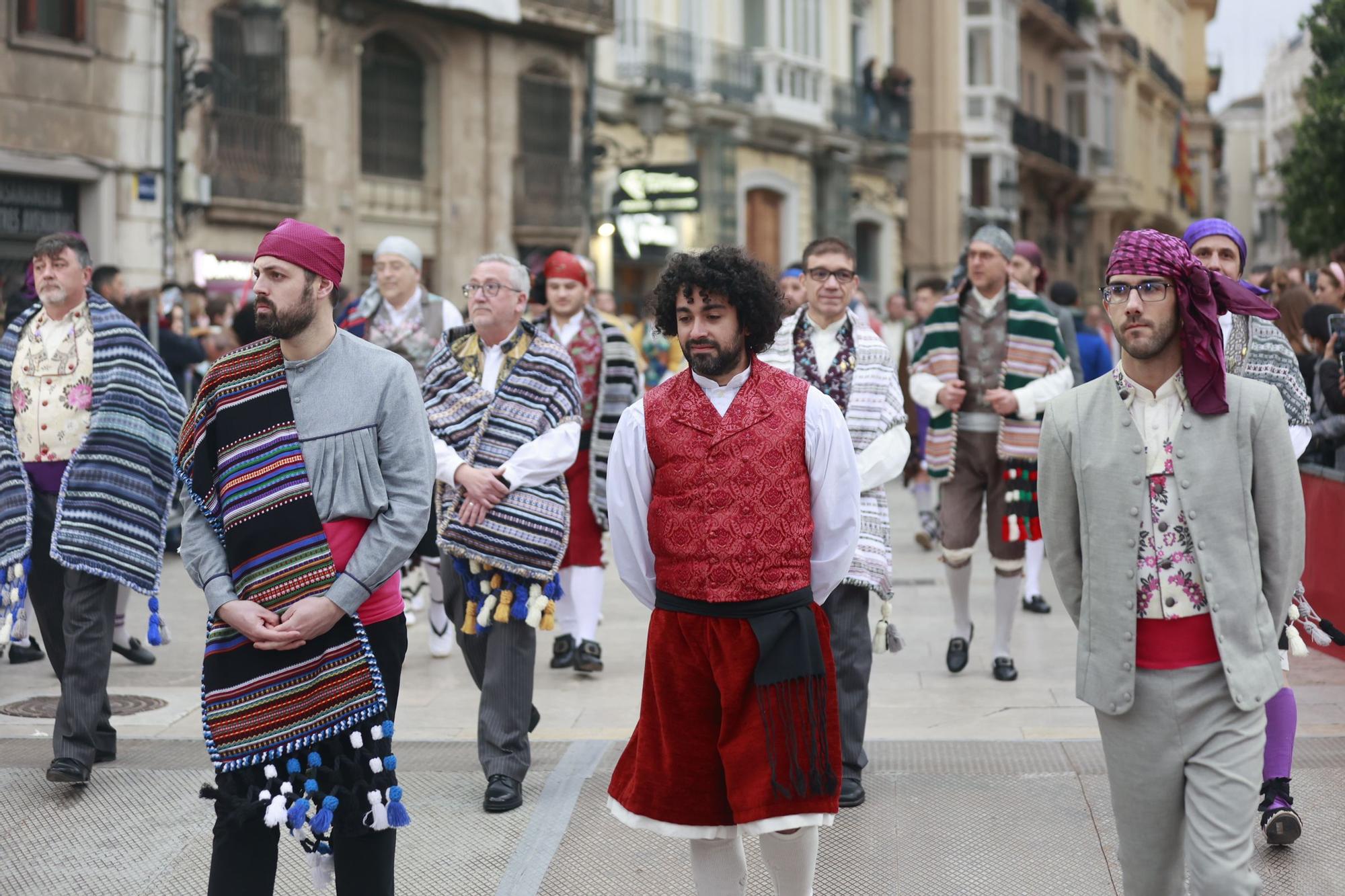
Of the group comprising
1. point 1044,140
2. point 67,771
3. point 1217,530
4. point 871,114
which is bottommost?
point 67,771

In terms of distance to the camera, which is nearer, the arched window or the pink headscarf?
the pink headscarf

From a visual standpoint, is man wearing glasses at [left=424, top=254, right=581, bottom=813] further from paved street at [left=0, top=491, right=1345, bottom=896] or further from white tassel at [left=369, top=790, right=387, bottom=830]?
white tassel at [left=369, top=790, right=387, bottom=830]

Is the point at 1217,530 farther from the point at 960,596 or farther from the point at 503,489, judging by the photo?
the point at 960,596

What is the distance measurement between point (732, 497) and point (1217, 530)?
113cm

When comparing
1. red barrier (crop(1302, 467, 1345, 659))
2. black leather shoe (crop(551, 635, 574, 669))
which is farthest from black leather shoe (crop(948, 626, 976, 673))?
black leather shoe (crop(551, 635, 574, 669))

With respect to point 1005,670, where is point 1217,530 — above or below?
above

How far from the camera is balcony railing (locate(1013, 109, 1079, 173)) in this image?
42.8 meters

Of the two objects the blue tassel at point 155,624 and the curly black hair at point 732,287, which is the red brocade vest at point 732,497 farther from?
the blue tassel at point 155,624

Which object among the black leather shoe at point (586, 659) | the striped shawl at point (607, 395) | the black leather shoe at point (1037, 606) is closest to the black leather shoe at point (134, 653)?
the black leather shoe at point (586, 659)

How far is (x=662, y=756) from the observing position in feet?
13.9

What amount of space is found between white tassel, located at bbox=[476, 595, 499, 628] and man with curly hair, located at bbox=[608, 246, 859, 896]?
6.26ft

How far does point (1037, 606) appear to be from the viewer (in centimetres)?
1016

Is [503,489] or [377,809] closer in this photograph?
[377,809]

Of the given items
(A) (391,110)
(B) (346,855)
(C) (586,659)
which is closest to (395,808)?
(B) (346,855)
